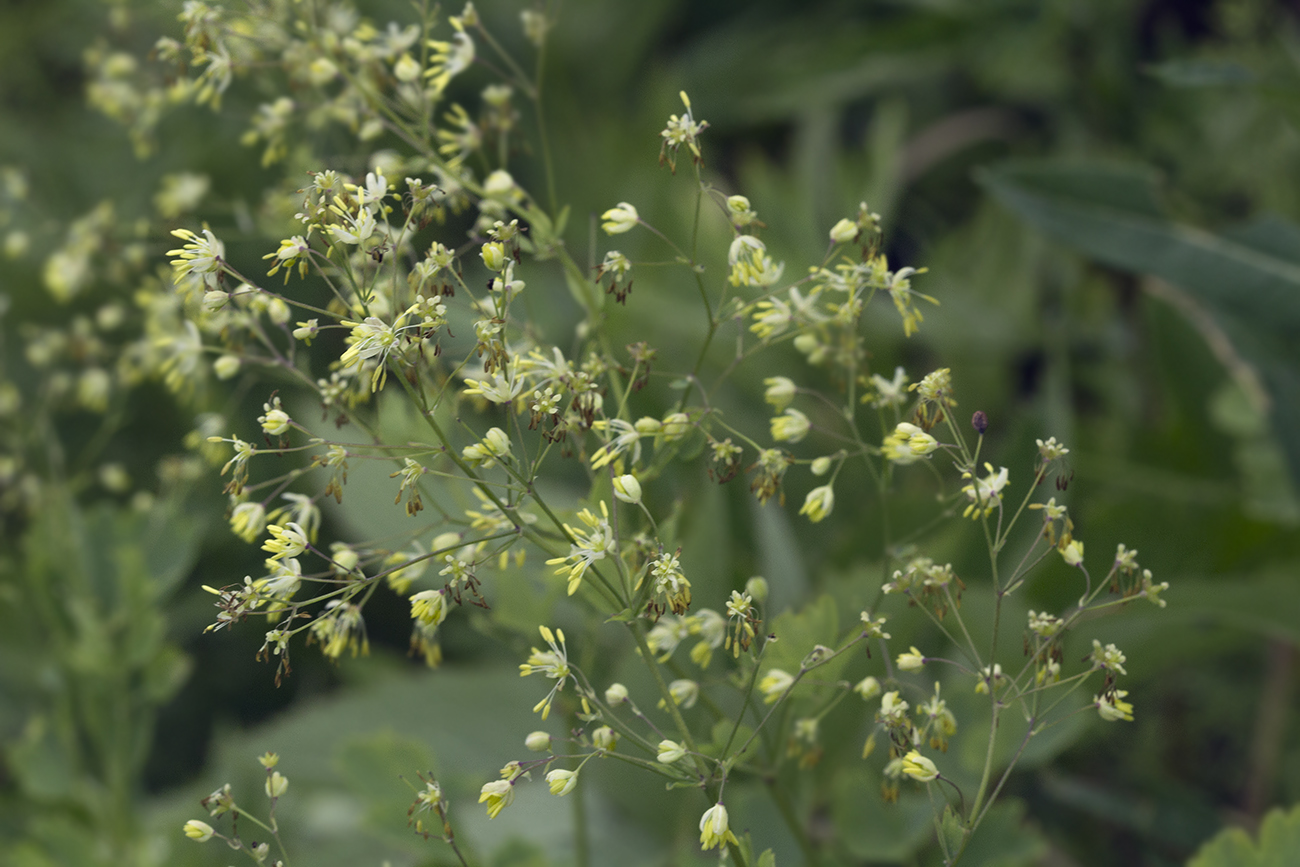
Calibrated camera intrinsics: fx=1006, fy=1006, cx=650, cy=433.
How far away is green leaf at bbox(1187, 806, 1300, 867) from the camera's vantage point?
399 mm

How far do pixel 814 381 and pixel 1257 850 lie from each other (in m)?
0.48

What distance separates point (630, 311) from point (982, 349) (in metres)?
0.31

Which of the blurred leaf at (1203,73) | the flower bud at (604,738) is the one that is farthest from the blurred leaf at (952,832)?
the blurred leaf at (1203,73)

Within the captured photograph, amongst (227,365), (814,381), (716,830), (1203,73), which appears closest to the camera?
(716,830)

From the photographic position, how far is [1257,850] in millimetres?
406

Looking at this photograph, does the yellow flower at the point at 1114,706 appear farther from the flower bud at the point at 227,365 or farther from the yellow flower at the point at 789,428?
the flower bud at the point at 227,365

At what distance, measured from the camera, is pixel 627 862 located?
1.88 ft

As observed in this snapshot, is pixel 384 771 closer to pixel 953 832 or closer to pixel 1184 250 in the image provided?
pixel 953 832

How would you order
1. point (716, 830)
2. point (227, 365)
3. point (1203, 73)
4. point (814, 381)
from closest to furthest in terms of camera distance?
1. point (716, 830)
2. point (227, 365)
3. point (1203, 73)
4. point (814, 381)

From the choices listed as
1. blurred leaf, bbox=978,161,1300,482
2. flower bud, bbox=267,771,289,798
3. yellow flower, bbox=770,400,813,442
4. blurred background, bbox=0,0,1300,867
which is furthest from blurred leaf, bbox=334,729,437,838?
blurred leaf, bbox=978,161,1300,482

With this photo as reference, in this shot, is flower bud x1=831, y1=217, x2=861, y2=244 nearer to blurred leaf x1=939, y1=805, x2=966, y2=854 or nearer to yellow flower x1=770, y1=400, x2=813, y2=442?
yellow flower x1=770, y1=400, x2=813, y2=442

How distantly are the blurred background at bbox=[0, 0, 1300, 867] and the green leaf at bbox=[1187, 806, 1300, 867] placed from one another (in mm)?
71

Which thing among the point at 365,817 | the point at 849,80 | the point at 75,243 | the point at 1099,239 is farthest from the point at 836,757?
the point at 849,80

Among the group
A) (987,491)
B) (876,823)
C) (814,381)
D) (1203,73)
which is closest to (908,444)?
(987,491)
